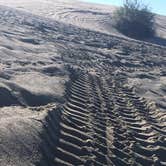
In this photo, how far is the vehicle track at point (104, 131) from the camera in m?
6.81

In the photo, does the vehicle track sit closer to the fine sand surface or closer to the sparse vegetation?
the fine sand surface

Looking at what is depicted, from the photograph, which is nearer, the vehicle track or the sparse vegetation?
the vehicle track

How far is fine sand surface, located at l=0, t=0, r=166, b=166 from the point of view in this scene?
6642 millimetres

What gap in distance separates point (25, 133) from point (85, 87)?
4.70 metres

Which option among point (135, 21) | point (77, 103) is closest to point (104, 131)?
point (77, 103)

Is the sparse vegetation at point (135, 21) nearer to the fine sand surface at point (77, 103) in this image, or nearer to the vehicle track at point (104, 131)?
the fine sand surface at point (77, 103)

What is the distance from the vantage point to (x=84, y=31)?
924 inches

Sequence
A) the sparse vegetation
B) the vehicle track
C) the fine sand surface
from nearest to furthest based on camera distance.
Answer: the fine sand surface → the vehicle track → the sparse vegetation

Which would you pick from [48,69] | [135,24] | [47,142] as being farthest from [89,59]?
[135,24]

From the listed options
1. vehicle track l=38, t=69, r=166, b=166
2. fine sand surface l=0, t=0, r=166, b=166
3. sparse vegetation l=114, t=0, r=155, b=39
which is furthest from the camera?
sparse vegetation l=114, t=0, r=155, b=39

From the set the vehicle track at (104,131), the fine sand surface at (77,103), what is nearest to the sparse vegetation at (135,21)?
the fine sand surface at (77,103)

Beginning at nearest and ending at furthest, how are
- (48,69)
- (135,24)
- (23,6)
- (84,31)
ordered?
(48,69), (84,31), (135,24), (23,6)

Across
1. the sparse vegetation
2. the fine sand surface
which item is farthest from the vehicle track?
the sparse vegetation

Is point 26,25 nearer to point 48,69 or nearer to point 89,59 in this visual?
point 89,59
